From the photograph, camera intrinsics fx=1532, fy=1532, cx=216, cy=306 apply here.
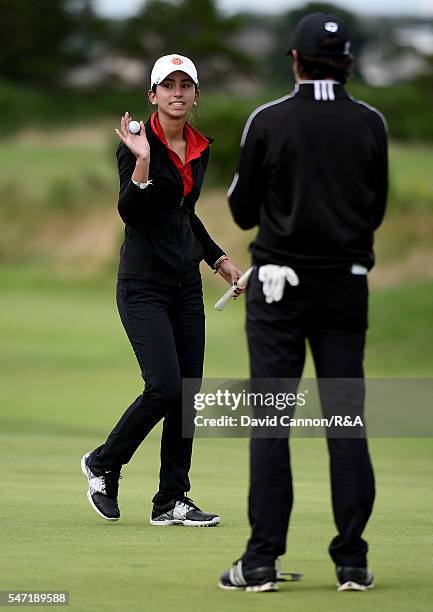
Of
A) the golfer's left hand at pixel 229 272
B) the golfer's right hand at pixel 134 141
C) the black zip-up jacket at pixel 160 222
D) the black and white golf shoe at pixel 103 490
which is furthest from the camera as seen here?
the golfer's left hand at pixel 229 272

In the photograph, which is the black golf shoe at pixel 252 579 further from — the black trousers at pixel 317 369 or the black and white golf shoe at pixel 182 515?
the black and white golf shoe at pixel 182 515

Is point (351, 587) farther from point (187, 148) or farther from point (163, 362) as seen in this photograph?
point (187, 148)

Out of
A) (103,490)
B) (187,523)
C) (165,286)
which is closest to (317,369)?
(165,286)

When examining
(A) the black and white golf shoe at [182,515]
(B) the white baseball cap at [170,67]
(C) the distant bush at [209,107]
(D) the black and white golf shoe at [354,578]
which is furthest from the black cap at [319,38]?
(C) the distant bush at [209,107]

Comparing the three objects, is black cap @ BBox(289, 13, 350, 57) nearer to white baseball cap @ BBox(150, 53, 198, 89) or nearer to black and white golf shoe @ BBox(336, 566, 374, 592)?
white baseball cap @ BBox(150, 53, 198, 89)

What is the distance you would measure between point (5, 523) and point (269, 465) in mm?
2080

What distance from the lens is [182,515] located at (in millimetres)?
7500

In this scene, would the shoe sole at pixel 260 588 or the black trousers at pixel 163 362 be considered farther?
the black trousers at pixel 163 362

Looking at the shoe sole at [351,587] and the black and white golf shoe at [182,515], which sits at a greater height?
the black and white golf shoe at [182,515]

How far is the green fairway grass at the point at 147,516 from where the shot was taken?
5488 millimetres

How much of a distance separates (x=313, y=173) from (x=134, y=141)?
61.7 inches

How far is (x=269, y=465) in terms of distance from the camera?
561 centimetres

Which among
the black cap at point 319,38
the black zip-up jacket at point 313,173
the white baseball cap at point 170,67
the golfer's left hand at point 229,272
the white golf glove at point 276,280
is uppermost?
the white baseball cap at point 170,67

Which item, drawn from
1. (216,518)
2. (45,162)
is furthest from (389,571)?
(45,162)
